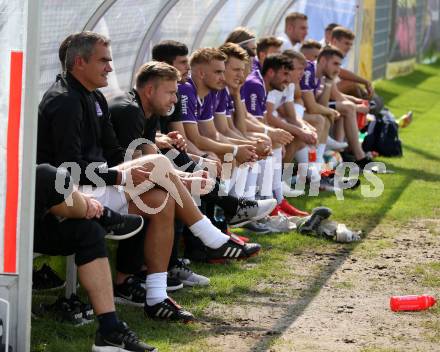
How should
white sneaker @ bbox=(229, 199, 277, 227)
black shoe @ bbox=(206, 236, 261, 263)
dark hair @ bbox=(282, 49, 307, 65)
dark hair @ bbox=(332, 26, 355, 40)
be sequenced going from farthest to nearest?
dark hair @ bbox=(332, 26, 355, 40)
dark hair @ bbox=(282, 49, 307, 65)
white sneaker @ bbox=(229, 199, 277, 227)
black shoe @ bbox=(206, 236, 261, 263)

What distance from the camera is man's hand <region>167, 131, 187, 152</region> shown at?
774 cm

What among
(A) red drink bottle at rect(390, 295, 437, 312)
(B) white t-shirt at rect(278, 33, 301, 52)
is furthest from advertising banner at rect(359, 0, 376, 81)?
(A) red drink bottle at rect(390, 295, 437, 312)

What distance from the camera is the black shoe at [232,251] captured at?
23.5 feet

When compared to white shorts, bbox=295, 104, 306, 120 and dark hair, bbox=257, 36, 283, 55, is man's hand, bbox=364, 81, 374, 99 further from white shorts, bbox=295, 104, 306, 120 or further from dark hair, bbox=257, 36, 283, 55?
dark hair, bbox=257, 36, 283, 55

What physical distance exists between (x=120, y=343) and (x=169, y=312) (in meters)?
0.75

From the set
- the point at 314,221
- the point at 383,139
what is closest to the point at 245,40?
the point at 314,221

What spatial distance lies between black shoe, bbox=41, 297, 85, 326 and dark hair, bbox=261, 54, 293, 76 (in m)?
4.67

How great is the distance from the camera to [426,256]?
8.13m

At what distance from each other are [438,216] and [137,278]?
162 inches

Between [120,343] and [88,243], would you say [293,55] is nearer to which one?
[88,243]

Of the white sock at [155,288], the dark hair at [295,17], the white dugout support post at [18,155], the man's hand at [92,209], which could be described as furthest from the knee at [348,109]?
the white dugout support post at [18,155]

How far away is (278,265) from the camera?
25.4 ft

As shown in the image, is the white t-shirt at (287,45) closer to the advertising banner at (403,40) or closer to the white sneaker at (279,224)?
the white sneaker at (279,224)

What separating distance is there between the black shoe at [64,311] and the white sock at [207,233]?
3.38 feet
